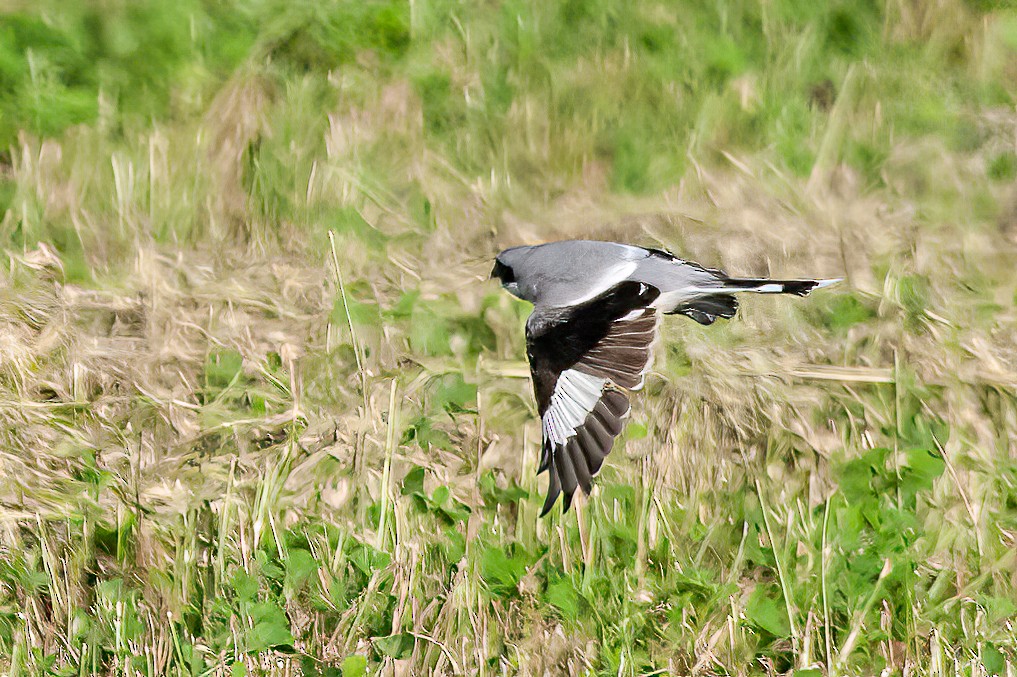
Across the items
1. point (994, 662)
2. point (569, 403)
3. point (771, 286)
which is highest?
point (771, 286)

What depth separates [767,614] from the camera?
9.82 feet

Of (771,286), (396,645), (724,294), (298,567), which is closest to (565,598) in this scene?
(396,645)

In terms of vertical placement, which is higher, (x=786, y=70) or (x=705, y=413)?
(x=786, y=70)

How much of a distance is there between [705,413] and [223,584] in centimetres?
144

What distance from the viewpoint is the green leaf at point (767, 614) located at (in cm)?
297

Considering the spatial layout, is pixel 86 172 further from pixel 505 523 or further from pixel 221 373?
pixel 505 523

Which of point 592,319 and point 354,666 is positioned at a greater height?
point 592,319

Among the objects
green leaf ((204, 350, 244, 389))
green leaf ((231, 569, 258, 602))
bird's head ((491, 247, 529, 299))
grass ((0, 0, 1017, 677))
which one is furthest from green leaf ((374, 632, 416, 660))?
bird's head ((491, 247, 529, 299))

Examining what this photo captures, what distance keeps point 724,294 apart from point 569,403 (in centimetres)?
86

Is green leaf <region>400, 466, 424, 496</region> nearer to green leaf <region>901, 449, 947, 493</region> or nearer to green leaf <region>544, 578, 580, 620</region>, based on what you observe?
green leaf <region>544, 578, 580, 620</region>

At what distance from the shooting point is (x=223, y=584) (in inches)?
119

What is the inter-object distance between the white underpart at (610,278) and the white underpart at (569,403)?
0.43 m

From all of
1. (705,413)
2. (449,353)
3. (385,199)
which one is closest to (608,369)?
(705,413)

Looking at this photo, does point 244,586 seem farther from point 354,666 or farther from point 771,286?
point 771,286
